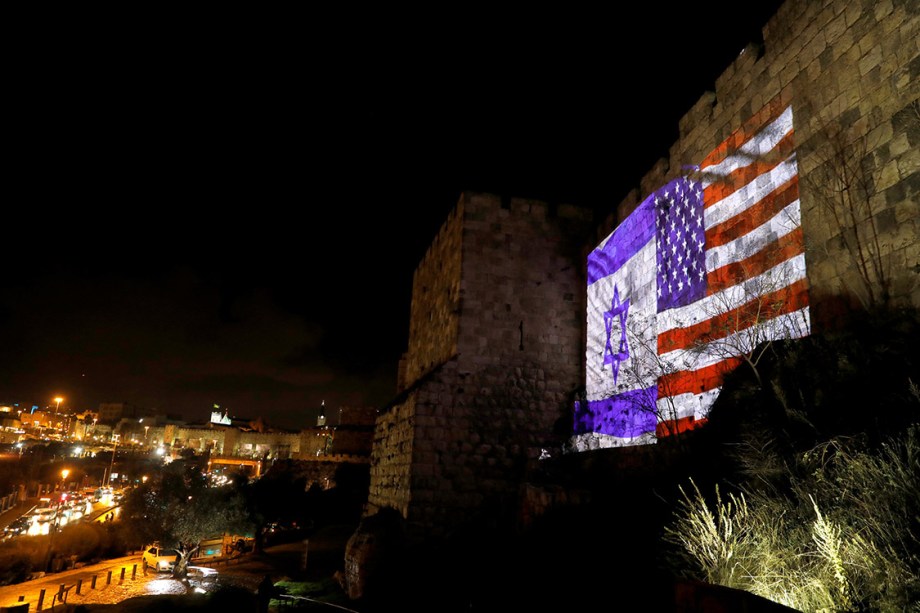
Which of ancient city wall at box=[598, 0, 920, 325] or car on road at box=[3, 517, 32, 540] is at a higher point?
ancient city wall at box=[598, 0, 920, 325]

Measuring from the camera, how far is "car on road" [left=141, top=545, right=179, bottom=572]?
24.5 metres

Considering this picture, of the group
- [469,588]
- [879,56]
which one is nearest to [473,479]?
[469,588]

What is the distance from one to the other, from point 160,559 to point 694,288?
26.9m

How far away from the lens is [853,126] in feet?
22.3

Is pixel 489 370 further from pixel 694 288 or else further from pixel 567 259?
pixel 694 288

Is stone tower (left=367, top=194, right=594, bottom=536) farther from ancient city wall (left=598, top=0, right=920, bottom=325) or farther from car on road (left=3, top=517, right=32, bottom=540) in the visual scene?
car on road (left=3, top=517, right=32, bottom=540)

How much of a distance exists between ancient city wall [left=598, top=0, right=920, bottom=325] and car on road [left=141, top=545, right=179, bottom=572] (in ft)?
85.9

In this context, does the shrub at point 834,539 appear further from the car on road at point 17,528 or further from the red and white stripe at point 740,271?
the car on road at point 17,528

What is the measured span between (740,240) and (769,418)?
3.51 metres

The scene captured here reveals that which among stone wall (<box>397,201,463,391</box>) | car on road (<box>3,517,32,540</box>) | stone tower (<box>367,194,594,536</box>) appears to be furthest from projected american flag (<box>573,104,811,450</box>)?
car on road (<box>3,517,32,540</box>)

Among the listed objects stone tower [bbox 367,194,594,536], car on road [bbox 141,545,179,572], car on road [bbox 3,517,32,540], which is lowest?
car on road [bbox 3,517,32,540]

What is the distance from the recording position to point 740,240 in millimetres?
8586

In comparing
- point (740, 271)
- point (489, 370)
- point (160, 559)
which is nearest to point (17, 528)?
point (160, 559)

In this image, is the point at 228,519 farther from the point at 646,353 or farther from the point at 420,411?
the point at 646,353
